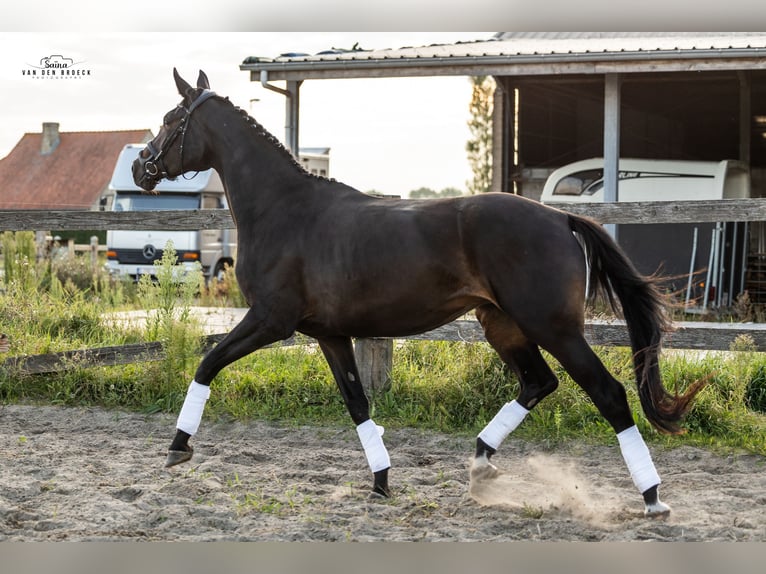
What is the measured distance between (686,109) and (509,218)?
14471 mm

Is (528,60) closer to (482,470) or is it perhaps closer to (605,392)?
(482,470)

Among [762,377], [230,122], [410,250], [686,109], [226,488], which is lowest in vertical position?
[226,488]

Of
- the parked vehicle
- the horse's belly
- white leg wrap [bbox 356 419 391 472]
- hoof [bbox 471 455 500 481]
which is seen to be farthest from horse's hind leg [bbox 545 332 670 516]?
the parked vehicle

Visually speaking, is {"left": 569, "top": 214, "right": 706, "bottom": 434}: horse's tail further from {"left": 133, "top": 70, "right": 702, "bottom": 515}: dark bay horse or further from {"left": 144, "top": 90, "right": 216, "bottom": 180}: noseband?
{"left": 144, "top": 90, "right": 216, "bottom": 180}: noseband

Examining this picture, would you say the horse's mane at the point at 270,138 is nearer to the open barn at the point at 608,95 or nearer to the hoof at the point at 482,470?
the hoof at the point at 482,470

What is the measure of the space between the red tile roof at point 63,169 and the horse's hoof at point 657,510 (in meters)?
13.3

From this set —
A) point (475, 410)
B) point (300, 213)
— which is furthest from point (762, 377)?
point (300, 213)

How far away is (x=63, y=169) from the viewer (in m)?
22.1

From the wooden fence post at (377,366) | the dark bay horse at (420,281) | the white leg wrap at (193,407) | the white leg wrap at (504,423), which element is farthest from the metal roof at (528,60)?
the white leg wrap at (193,407)

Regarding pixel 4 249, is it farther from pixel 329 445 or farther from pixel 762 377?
pixel 762 377

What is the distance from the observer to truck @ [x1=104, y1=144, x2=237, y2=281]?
58.9 ft

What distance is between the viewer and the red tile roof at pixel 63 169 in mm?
18198

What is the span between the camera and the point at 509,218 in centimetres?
419

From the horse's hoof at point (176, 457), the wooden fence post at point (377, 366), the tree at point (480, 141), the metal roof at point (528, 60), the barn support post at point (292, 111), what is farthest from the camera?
the tree at point (480, 141)
